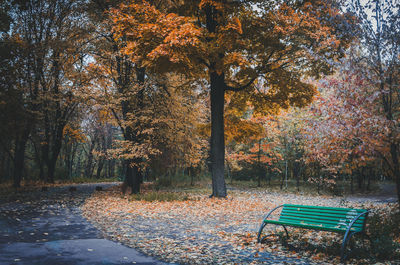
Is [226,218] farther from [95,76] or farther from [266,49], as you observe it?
[95,76]

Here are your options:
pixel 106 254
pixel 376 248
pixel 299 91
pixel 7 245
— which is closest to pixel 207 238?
pixel 106 254

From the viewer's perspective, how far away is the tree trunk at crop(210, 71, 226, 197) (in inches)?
510

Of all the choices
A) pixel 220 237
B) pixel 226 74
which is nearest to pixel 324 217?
pixel 220 237

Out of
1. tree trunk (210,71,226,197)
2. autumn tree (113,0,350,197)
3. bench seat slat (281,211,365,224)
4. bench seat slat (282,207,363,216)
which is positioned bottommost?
bench seat slat (281,211,365,224)

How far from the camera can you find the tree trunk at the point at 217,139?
13.0 m

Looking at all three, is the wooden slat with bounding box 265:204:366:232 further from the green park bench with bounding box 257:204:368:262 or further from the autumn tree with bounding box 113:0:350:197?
the autumn tree with bounding box 113:0:350:197

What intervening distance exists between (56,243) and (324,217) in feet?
16.9

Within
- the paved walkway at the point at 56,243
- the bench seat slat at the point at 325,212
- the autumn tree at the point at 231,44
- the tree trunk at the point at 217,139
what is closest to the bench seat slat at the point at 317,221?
the bench seat slat at the point at 325,212

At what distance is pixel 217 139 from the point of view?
13047mm

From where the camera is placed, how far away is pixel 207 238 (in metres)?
6.61

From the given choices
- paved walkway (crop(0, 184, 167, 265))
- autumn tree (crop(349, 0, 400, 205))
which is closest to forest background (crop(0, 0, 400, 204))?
autumn tree (crop(349, 0, 400, 205))

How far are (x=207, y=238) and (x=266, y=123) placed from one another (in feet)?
46.9

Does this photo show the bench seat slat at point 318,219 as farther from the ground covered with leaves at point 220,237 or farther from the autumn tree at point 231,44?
the autumn tree at point 231,44

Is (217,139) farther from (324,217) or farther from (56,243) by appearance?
(56,243)
